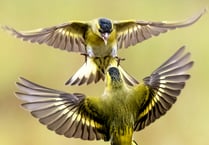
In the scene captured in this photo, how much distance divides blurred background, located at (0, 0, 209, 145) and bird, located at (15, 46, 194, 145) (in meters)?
1.94

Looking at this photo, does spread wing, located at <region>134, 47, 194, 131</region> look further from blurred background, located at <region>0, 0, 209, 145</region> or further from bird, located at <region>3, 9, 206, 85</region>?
blurred background, located at <region>0, 0, 209, 145</region>

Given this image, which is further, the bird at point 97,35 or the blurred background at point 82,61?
the blurred background at point 82,61

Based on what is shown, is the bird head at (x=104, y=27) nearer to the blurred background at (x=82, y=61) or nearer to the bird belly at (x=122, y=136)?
the bird belly at (x=122, y=136)

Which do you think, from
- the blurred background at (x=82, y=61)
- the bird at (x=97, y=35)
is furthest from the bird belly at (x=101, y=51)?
the blurred background at (x=82, y=61)

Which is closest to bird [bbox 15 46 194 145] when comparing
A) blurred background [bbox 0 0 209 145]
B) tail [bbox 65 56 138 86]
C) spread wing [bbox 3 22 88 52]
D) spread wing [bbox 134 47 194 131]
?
spread wing [bbox 134 47 194 131]

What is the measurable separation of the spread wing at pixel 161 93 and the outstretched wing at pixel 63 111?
107mm

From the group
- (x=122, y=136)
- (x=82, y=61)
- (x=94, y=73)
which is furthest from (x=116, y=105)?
(x=82, y=61)

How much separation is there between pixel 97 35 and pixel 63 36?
89 mm

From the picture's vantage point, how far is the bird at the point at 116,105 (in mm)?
2072

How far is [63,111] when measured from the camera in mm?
2107

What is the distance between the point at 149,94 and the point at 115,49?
0.23m

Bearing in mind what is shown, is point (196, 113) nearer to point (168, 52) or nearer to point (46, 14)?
point (168, 52)

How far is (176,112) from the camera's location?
4539 mm

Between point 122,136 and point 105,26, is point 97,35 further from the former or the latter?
point 122,136
